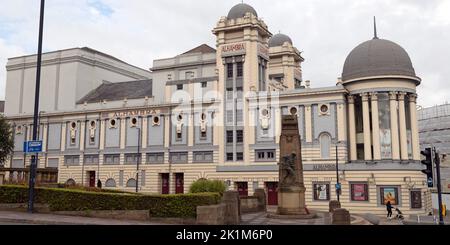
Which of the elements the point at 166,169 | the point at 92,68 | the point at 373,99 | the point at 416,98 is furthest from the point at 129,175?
the point at 416,98

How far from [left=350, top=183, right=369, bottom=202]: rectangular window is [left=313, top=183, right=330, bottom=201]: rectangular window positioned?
101 inches

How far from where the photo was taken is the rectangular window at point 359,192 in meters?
46.9

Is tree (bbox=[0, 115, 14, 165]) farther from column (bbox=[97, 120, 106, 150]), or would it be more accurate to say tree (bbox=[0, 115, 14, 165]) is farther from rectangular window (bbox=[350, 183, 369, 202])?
rectangular window (bbox=[350, 183, 369, 202])

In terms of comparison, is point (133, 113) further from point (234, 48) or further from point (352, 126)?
point (352, 126)

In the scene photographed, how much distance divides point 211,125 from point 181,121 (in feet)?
14.6

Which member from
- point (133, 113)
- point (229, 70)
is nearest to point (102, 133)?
point (133, 113)

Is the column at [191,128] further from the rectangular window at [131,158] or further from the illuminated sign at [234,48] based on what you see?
the illuminated sign at [234,48]

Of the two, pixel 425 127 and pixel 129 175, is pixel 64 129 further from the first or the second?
pixel 425 127

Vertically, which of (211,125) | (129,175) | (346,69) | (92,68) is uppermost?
(92,68)

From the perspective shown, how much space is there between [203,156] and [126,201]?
3286 centimetres

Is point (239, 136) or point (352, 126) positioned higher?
point (352, 126)

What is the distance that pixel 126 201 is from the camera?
72.7 ft

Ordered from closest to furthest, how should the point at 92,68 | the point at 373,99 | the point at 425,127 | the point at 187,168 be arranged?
the point at 373,99 → the point at 187,168 → the point at 92,68 → the point at 425,127

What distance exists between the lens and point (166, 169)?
56.5 meters
